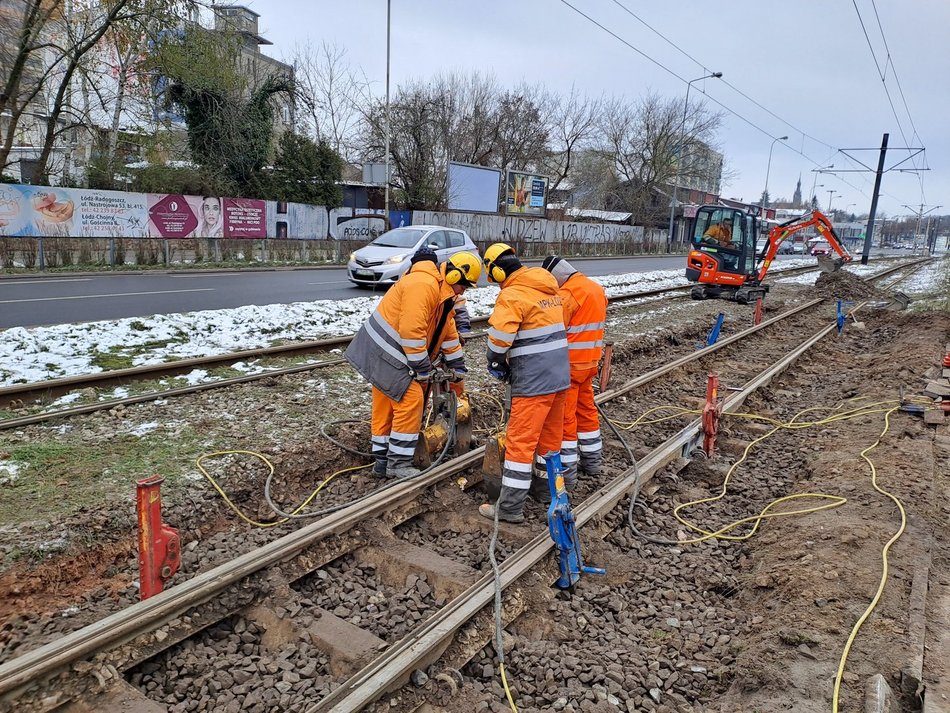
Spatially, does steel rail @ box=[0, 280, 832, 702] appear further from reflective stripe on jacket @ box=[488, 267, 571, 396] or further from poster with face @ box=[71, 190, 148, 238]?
poster with face @ box=[71, 190, 148, 238]

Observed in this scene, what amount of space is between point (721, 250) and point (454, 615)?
55.7 ft

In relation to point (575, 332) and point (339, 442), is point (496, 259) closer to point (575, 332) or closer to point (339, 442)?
point (575, 332)

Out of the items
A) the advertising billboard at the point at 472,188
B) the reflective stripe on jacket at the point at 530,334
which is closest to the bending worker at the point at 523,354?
the reflective stripe on jacket at the point at 530,334

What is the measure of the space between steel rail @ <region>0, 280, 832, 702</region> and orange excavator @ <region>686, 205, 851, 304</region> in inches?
608

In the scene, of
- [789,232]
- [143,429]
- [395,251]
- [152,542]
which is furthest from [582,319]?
[789,232]

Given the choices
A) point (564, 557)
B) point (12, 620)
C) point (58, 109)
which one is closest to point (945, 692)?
point (564, 557)

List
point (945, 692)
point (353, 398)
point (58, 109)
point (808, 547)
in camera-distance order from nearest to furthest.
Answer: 1. point (945, 692)
2. point (808, 547)
3. point (353, 398)
4. point (58, 109)

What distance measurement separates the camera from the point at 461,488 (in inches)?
209

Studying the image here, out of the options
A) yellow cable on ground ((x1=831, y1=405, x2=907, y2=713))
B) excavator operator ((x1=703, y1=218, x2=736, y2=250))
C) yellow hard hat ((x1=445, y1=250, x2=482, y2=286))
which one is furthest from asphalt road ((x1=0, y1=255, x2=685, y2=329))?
yellow cable on ground ((x1=831, y1=405, x2=907, y2=713))

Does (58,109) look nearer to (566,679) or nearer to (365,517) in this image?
(365,517)

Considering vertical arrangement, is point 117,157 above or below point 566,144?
below

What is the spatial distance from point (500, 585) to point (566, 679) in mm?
645

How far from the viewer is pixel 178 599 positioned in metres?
3.36

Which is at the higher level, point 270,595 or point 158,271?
point 158,271
